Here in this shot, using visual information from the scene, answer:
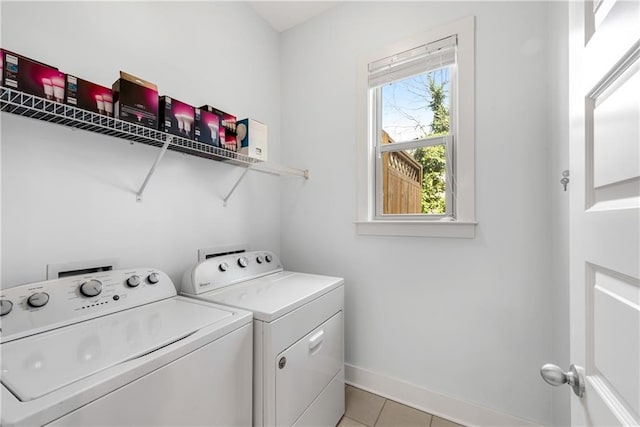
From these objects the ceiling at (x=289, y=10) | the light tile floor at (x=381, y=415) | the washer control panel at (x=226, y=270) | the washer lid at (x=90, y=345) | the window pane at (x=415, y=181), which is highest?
the ceiling at (x=289, y=10)

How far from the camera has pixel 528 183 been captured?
1444 millimetres

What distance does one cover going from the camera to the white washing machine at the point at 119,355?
2.06 ft

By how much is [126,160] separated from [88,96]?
0.36m

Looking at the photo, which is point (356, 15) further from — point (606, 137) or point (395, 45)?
point (606, 137)

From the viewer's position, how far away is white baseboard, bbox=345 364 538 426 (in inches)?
59.9

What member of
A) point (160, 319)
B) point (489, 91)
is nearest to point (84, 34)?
point (160, 319)

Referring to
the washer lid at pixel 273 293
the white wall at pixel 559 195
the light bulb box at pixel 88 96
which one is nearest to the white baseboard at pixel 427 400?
the white wall at pixel 559 195

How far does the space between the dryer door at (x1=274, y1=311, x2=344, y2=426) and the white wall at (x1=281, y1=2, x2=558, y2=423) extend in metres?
0.42

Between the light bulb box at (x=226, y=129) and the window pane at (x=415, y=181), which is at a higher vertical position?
the light bulb box at (x=226, y=129)

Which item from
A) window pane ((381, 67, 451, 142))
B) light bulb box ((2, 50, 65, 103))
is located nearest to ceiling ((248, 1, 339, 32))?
window pane ((381, 67, 451, 142))

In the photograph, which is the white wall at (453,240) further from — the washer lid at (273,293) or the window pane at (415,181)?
the washer lid at (273,293)

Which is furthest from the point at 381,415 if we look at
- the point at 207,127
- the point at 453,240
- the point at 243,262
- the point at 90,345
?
the point at 207,127

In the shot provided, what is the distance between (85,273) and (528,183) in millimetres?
2161

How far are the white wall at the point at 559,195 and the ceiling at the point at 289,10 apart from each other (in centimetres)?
146
